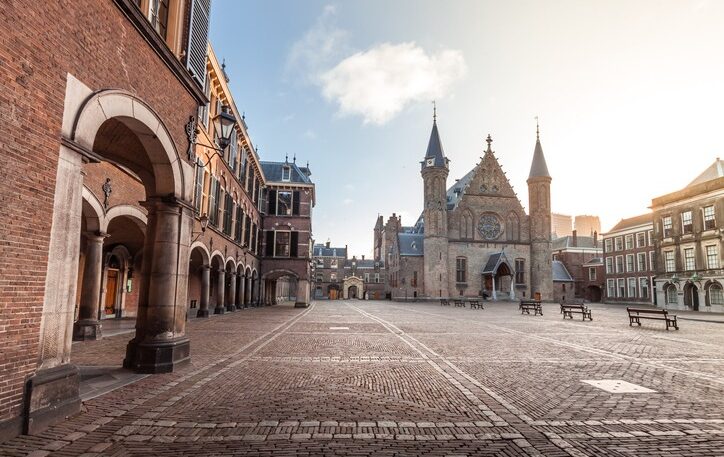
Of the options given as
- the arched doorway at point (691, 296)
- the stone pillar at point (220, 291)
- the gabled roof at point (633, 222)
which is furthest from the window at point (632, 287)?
the stone pillar at point (220, 291)

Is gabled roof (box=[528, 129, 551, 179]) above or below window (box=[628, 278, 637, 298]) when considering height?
above

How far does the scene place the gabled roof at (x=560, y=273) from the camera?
206 ft

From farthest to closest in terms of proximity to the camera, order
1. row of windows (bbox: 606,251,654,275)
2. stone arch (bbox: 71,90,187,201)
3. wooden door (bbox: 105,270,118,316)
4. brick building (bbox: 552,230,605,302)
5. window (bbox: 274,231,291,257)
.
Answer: brick building (bbox: 552,230,605,302) < row of windows (bbox: 606,251,654,275) < window (bbox: 274,231,291,257) < wooden door (bbox: 105,270,118,316) < stone arch (bbox: 71,90,187,201)

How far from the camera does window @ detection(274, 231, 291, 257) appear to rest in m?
34.0

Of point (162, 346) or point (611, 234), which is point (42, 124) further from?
point (611, 234)

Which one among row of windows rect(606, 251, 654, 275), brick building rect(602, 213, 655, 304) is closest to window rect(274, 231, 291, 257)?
brick building rect(602, 213, 655, 304)

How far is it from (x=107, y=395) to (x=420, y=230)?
6810 cm

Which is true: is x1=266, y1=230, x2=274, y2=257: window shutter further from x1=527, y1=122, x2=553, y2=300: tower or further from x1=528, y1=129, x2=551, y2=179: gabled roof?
x1=528, y1=129, x2=551, y2=179: gabled roof

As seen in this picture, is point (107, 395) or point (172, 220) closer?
point (107, 395)

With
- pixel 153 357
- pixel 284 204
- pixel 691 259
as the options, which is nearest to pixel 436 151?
pixel 284 204

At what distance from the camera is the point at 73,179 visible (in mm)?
4969

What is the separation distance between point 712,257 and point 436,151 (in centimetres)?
2939

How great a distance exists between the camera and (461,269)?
5188 centimetres

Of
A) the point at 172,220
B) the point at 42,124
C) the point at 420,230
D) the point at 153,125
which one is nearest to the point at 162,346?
the point at 172,220
